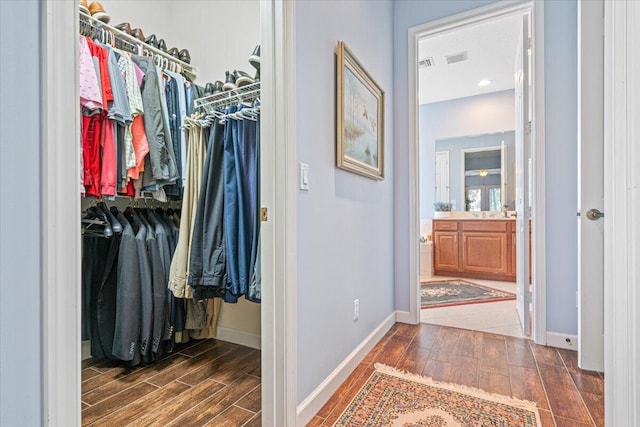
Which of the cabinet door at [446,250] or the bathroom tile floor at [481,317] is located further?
the cabinet door at [446,250]

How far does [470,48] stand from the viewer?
3.61 meters

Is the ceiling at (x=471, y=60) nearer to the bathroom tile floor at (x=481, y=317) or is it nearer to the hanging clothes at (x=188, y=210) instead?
the hanging clothes at (x=188, y=210)

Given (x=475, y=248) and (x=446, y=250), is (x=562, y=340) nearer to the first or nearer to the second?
(x=475, y=248)

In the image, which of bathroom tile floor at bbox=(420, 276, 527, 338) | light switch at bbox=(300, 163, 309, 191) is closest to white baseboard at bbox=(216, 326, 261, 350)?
light switch at bbox=(300, 163, 309, 191)

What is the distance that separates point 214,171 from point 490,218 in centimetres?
404

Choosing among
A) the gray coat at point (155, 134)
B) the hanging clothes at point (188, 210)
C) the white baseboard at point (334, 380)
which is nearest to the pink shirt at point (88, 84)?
the gray coat at point (155, 134)

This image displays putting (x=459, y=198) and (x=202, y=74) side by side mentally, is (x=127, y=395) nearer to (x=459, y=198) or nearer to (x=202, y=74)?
(x=202, y=74)

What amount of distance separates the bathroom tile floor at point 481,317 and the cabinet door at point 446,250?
1.32m

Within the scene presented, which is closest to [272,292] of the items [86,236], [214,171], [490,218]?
[214,171]

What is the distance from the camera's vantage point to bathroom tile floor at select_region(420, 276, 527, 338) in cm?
255

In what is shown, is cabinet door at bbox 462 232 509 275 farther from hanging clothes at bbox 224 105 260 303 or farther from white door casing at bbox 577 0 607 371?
hanging clothes at bbox 224 105 260 303

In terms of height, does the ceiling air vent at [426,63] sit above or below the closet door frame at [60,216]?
above

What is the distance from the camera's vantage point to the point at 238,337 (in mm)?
2262

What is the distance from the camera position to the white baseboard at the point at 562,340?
83.7 inches
